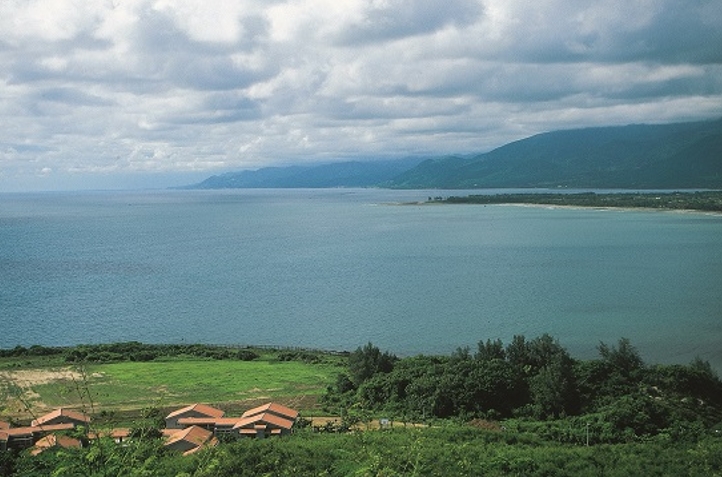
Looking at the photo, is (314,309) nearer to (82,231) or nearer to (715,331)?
(715,331)

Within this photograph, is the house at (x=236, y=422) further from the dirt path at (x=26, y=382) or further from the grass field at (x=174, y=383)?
the dirt path at (x=26, y=382)

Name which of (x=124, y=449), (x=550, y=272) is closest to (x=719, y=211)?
(x=550, y=272)

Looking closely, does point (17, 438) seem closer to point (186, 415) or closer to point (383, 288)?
point (186, 415)

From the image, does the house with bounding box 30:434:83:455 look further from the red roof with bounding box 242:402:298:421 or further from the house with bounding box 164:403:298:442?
the red roof with bounding box 242:402:298:421

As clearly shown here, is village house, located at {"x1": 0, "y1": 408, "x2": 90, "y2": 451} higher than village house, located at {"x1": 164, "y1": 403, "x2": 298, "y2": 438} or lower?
higher


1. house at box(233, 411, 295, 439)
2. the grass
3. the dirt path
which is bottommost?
the grass

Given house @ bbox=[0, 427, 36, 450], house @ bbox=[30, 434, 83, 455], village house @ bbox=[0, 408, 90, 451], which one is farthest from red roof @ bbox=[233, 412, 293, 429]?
house @ bbox=[30, 434, 83, 455]

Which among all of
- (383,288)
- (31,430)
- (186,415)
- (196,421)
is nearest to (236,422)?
(196,421)
